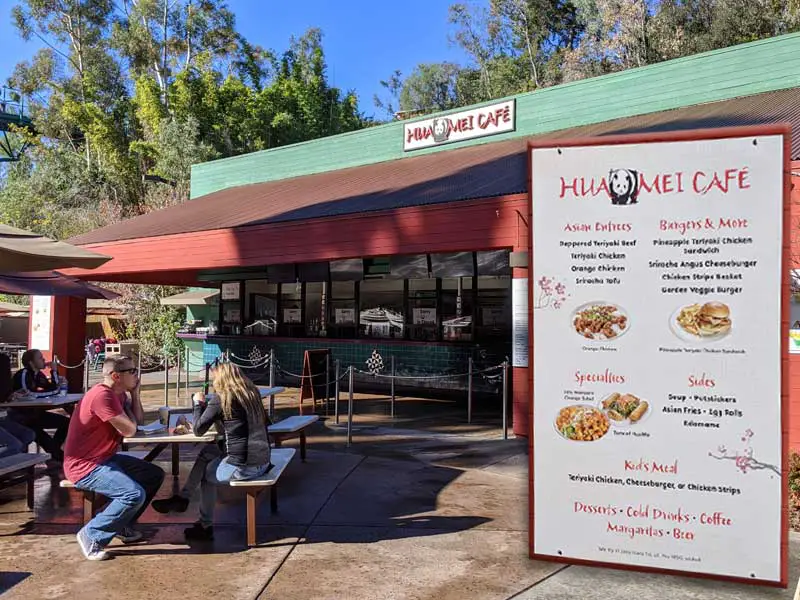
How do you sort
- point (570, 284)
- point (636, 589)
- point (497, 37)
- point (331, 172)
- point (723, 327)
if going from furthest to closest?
point (497, 37) → point (331, 172) → point (636, 589) → point (570, 284) → point (723, 327)

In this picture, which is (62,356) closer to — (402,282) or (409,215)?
(402,282)

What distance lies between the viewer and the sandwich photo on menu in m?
3.00

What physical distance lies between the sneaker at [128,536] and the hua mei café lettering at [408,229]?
5.04 m

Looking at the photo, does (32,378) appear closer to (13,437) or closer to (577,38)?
(13,437)

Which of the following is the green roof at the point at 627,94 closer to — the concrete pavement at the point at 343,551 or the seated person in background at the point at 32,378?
the concrete pavement at the point at 343,551

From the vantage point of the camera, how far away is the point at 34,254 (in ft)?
20.2

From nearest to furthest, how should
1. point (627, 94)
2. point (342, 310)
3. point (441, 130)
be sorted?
1. point (627, 94)
2. point (441, 130)
3. point (342, 310)

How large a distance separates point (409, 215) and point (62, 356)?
803cm

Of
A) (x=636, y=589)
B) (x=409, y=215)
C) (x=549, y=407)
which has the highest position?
(x=409, y=215)

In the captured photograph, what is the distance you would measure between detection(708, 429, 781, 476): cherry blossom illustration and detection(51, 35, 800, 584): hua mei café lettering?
203 inches

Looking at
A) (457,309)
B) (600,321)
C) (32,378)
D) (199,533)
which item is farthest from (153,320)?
(600,321)

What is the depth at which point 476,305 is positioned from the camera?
14.5m

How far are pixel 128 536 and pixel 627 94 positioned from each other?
11.1 metres

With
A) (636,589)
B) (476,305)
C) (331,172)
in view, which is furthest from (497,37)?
(636,589)
